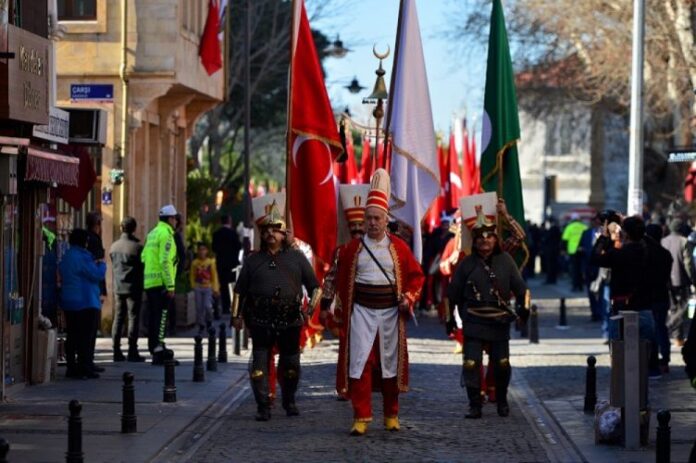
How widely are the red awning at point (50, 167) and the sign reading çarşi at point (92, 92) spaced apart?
32.6ft

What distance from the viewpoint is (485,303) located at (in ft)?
54.2

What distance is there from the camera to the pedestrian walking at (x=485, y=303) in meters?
16.5

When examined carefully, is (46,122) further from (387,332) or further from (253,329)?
(387,332)

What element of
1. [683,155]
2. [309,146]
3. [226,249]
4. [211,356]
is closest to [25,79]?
[309,146]

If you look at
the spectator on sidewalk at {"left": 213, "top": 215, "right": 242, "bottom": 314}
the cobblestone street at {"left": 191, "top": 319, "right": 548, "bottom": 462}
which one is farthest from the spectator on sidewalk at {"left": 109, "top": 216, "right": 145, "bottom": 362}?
the spectator on sidewalk at {"left": 213, "top": 215, "right": 242, "bottom": 314}

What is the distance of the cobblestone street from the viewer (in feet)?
46.0

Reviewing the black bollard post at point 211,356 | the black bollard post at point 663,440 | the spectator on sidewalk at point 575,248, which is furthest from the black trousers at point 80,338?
the spectator on sidewalk at point 575,248

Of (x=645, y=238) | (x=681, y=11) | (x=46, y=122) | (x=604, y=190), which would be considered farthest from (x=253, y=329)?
(x=604, y=190)

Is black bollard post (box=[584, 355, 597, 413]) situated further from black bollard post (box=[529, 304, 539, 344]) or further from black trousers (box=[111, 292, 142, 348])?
black bollard post (box=[529, 304, 539, 344])

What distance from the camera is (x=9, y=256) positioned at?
18.0 m

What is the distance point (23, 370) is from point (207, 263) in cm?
961

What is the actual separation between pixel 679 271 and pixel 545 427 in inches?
345

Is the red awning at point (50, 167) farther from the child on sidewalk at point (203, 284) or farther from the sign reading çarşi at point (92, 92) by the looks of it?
the sign reading çarşi at point (92, 92)

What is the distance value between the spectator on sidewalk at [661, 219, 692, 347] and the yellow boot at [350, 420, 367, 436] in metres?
9.26
